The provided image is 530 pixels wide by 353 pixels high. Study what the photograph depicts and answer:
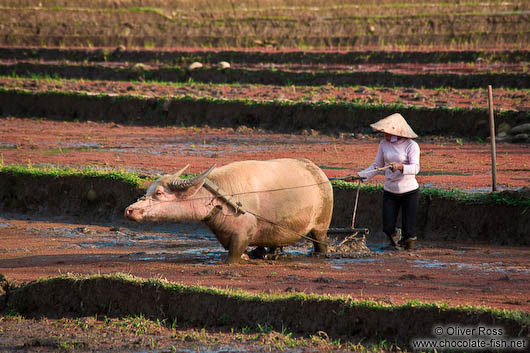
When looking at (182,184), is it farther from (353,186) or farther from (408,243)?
Answer: (353,186)

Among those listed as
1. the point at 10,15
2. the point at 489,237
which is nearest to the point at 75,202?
the point at 489,237

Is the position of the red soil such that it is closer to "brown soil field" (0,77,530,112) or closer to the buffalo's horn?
the buffalo's horn

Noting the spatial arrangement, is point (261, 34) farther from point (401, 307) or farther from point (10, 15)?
point (401, 307)

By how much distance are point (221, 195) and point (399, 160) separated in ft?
7.73

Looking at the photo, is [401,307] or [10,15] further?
[10,15]

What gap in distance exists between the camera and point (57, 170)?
1338cm

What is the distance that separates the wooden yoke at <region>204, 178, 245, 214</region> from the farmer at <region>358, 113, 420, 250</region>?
66.3 inches

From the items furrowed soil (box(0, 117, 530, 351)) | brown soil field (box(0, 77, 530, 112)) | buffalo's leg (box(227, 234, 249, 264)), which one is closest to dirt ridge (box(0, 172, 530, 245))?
furrowed soil (box(0, 117, 530, 351))

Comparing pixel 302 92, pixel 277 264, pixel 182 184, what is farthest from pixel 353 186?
pixel 302 92

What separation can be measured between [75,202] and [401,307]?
24.7ft

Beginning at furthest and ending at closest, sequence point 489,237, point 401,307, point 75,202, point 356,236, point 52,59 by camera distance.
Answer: point 52,59, point 75,202, point 489,237, point 356,236, point 401,307

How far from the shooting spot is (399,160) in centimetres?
978

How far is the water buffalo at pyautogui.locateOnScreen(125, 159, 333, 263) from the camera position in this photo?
8719mm

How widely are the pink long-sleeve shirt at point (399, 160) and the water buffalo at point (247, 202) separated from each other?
765 millimetres
